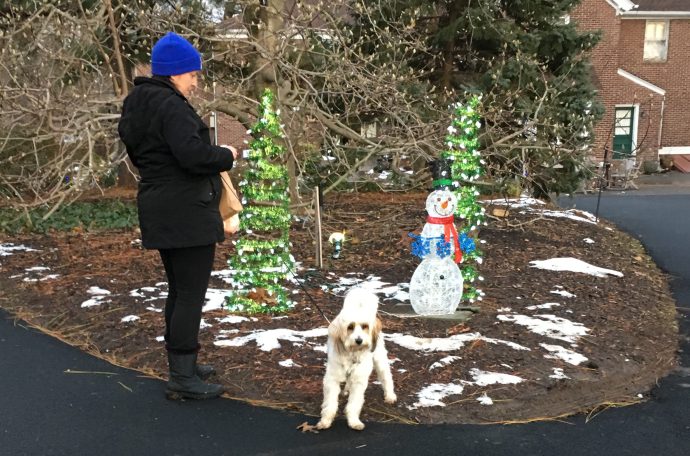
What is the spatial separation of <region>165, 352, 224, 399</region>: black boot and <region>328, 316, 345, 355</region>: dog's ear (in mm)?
929

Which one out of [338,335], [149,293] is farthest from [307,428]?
[149,293]

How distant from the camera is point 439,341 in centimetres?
475

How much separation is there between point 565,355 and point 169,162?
10.1 ft

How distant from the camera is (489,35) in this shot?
12016mm

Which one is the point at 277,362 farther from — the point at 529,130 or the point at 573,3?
the point at 573,3

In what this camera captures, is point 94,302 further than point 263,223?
Yes

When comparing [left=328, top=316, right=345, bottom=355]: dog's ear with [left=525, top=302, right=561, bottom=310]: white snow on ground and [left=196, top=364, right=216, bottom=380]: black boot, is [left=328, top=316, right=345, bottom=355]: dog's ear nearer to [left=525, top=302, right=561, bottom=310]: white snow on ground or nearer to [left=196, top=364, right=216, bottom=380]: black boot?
[left=196, top=364, right=216, bottom=380]: black boot

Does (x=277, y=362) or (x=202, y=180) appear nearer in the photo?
(x=202, y=180)

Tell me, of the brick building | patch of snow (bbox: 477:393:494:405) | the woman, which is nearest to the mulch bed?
patch of snow (bbox: 477:393:494:405)

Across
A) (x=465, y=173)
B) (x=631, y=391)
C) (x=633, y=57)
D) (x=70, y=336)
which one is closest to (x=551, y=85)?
(x=465, y=173)

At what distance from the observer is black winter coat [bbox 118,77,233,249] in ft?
11.1

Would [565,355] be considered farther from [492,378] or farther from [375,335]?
[375,335]

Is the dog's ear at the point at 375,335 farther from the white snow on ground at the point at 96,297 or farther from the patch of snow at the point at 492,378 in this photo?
the white snow on ground at the point at 96,297

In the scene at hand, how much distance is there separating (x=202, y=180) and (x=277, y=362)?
148 cm
